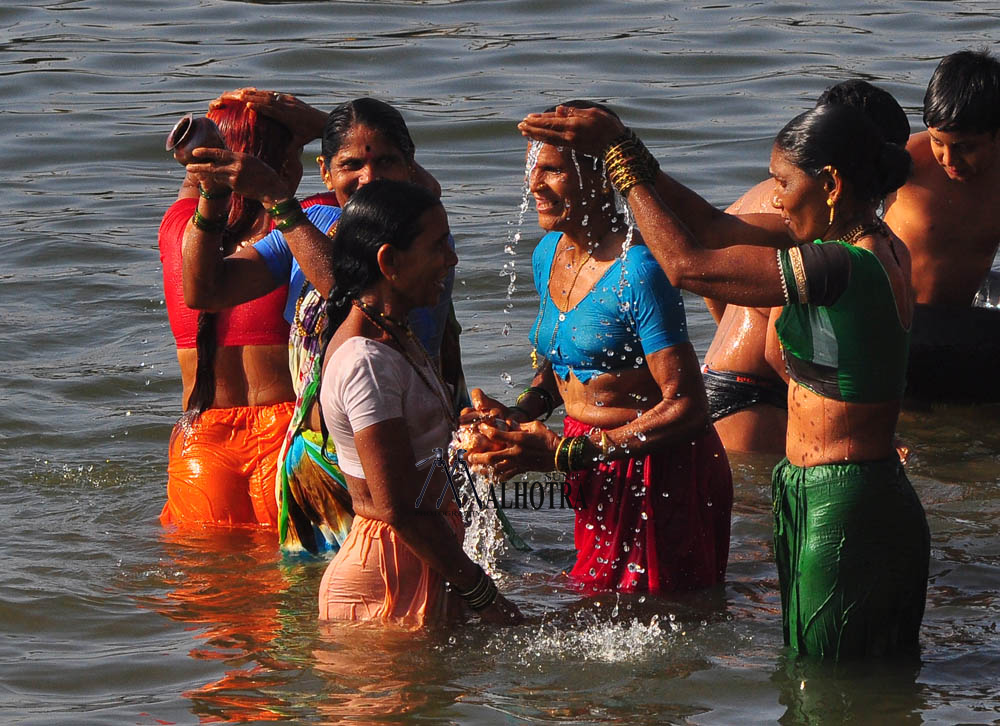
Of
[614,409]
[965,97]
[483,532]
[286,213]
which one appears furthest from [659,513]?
[965,97]

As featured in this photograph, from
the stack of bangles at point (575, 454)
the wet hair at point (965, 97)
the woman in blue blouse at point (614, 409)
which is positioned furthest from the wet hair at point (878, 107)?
the stack of bangles at point (575, 454)

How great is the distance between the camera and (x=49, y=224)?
10.4 meters

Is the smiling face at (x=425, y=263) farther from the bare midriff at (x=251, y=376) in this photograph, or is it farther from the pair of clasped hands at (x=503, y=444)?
the bare midriff at (x=251, y=376)

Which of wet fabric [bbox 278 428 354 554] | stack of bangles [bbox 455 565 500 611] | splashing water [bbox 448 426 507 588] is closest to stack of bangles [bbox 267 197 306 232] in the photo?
wet fabric [bbox 278 428 354 554]

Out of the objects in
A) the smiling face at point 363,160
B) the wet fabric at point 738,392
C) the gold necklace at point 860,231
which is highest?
the smiling face at point 363,160

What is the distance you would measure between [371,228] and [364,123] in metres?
0.86

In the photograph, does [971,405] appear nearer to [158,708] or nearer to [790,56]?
[158,708]

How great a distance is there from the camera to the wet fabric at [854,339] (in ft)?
12.4

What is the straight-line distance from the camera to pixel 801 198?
12.8 ft

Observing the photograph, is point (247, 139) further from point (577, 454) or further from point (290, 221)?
point (577, 454)

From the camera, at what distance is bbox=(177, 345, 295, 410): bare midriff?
17.0 ft

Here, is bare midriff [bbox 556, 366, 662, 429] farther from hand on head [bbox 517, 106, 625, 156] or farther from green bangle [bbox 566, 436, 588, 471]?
hand on head [bbox 517, 106, 625, 156]

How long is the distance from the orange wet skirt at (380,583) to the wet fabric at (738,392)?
2232mm

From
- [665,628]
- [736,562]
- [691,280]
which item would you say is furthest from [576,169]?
[736,562]
